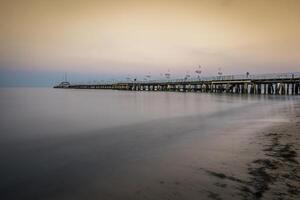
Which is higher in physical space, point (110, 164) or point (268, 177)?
point (268, 177)

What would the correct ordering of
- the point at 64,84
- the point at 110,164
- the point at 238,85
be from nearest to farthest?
the point at 110,164, the point at 238,85, the point at 64,84

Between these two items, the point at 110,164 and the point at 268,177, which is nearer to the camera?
the point at 268,177

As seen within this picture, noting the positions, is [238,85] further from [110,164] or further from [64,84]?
[64,84]

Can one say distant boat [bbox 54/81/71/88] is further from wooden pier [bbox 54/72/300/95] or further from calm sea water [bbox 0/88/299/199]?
calm sea water [bbox 0/88/299/199]

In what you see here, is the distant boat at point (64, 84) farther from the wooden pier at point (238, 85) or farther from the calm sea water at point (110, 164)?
the calm sea water at point (110, 164)

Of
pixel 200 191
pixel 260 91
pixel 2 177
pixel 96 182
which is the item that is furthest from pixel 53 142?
pixel 260 91

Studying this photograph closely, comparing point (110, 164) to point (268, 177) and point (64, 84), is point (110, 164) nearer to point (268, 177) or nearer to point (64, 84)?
point (268, 177)

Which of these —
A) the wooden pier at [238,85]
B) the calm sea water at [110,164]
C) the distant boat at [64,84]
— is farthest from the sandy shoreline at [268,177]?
the distant boat at [64,84]

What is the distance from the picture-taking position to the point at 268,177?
250 inches

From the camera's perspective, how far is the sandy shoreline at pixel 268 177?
5445mm

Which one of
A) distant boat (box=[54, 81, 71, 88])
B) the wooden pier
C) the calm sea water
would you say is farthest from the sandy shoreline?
distant boat (box=[54, 81, 71, 88])

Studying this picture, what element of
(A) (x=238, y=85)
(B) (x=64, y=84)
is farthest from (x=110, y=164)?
(B) (x=64, y=84)

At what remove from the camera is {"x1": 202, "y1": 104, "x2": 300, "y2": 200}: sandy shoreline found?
5445 mm

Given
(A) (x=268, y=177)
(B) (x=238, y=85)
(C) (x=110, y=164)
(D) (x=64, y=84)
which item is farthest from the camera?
(D) (x=64, y=84)
